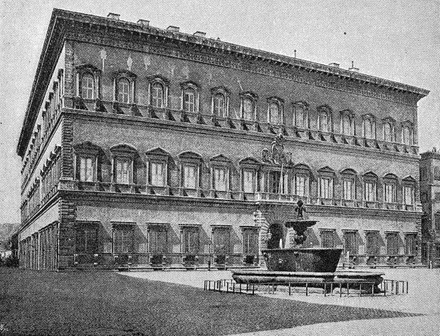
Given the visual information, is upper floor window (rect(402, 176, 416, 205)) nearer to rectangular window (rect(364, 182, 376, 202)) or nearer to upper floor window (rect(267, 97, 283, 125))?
rectangular window (rect(364, 182, 376, 202))

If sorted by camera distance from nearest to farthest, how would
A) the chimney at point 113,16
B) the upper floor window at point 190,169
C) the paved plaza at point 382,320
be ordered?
1. the paved plaza at point 382,320
2. the chimney at point 113,16
3. the upper floor window at point 190,169

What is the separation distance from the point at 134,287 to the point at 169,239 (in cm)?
1352

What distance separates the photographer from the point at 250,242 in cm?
3872

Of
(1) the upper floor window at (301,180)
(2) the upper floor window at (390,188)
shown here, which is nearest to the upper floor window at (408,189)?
(2) the upper floor window at (390,188)

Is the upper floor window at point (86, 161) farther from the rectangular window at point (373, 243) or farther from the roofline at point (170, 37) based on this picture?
the rectangular window at point (373, 243)

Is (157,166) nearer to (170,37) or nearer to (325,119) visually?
(170,37)

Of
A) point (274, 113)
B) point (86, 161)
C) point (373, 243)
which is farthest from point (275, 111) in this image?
point (86, 161)

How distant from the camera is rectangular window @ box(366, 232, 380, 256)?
147 ft

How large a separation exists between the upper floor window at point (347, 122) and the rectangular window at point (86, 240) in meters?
20.5

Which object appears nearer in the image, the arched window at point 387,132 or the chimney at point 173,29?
the chimney at point 173,29

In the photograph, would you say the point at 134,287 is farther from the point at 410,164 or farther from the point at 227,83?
the point at 410,164

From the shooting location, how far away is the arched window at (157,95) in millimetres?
36094

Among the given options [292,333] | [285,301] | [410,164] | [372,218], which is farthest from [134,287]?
[410,164]

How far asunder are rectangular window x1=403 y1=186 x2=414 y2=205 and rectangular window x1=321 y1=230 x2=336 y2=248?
8429 mm
